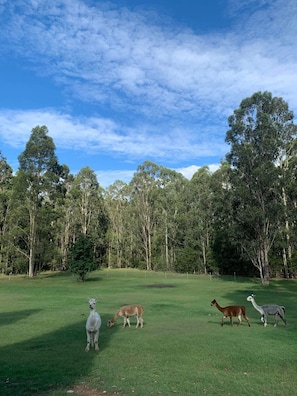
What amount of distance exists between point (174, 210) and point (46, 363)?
2697 inches

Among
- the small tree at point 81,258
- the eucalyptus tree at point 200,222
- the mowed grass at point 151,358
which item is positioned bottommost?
the mowed grass at point 151,358

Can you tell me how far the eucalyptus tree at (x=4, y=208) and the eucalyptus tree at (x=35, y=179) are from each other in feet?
12.8

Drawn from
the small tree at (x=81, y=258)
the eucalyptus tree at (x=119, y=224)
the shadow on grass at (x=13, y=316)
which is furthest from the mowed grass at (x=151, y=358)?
the eucalyptus tree at (x=119, y=224)

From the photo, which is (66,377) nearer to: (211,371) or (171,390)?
(171,390)

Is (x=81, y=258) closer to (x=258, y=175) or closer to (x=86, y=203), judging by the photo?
(x=258, y=175)

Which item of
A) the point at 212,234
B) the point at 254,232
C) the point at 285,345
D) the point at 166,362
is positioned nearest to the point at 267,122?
the point at 254,232

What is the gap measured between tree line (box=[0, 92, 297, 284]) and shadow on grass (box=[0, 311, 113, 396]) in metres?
29.1

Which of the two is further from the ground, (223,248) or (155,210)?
(155,210)

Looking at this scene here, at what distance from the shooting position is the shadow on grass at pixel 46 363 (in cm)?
733

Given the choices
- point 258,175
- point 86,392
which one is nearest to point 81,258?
point 258,175

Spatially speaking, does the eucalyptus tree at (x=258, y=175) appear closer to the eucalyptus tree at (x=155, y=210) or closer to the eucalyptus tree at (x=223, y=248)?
the eucalyptus tree at (x=223, y=248)

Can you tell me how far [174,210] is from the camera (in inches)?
3029

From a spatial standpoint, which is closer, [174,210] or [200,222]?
[200,222]

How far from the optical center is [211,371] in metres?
8.41
